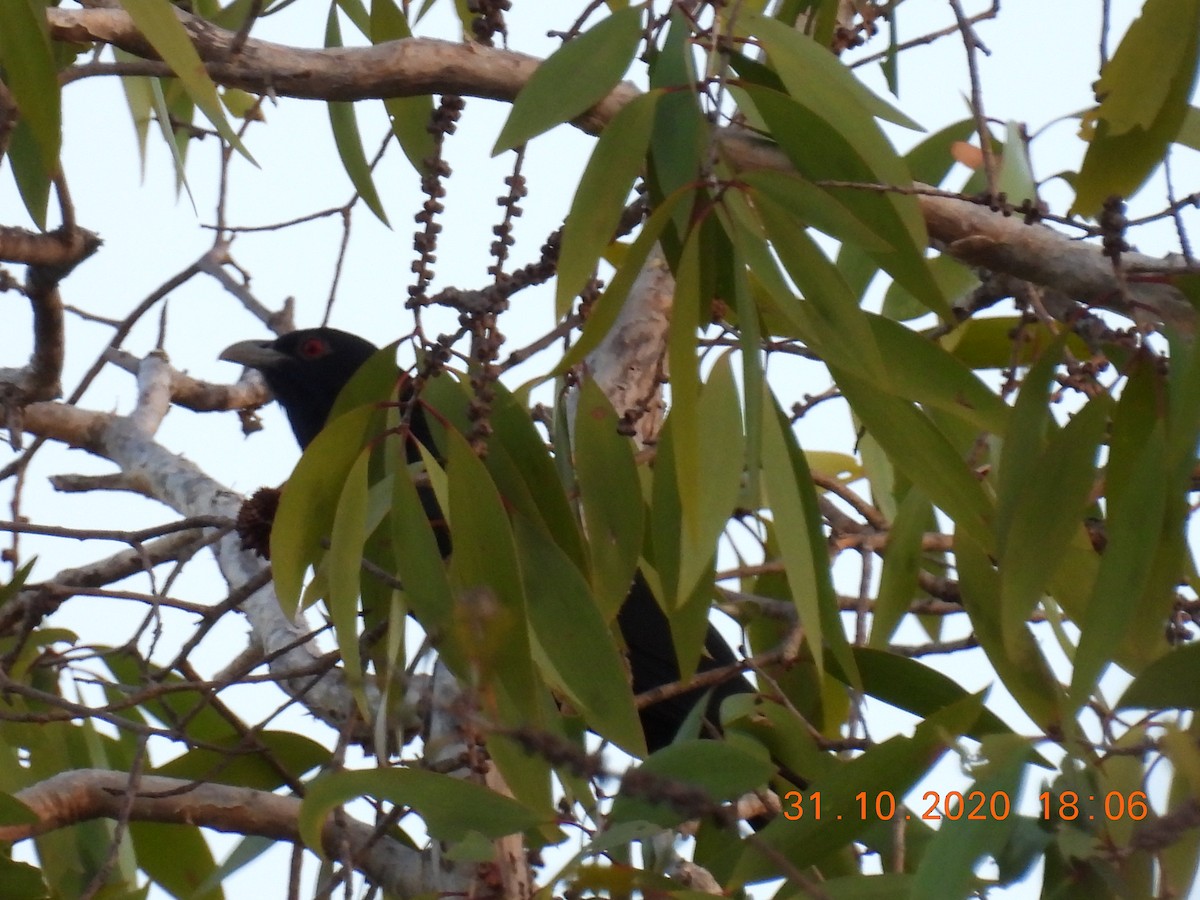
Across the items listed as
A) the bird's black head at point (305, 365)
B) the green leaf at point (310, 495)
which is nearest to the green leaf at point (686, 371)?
the green leaf at point (310, 495)

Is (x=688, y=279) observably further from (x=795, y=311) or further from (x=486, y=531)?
(x=486, y=531)

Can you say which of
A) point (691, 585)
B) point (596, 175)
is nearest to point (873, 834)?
point (691, 585)

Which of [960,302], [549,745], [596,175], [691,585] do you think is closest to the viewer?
[549,745]

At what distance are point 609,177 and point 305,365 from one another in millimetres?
3405

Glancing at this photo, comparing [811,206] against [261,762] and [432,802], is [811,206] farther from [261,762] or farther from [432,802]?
[261,762]

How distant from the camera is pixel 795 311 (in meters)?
1.84

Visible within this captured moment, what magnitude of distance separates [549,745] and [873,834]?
107 centimetres

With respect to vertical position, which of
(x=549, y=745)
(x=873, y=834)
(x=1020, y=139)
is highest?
(x=1020, y=139)

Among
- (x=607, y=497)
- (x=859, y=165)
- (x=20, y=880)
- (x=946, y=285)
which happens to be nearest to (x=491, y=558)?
(x=607, y=497)

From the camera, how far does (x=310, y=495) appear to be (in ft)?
7.49

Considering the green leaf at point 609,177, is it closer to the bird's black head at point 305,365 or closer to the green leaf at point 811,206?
the green leaf at point 811,206

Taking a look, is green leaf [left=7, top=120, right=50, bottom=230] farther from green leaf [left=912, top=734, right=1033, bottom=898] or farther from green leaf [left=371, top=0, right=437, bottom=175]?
green leaf [left=912, top=734, right=1033, bottom=898]

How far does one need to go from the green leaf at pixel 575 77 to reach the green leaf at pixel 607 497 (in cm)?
54

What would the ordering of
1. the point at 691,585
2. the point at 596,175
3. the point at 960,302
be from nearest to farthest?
the point at 691,585 → the point at 596,175 → the point at 960,302
